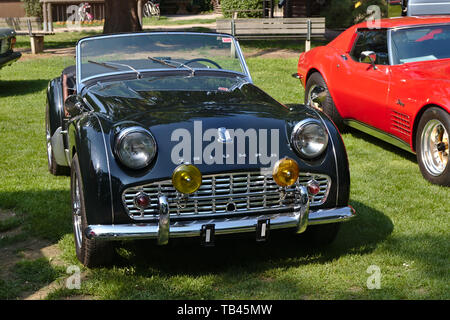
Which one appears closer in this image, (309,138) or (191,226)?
(191,226)

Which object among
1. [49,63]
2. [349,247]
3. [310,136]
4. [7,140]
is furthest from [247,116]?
[49,63]

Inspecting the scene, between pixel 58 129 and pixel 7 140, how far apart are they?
2.71m

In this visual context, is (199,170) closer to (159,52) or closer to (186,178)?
(186,178)

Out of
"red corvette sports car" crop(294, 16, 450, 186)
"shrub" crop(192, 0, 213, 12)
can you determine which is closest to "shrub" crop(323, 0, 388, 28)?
"red corvette sports car" crop(294, 16, 450, 186)

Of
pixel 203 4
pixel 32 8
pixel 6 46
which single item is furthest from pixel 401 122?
pixel 203 4

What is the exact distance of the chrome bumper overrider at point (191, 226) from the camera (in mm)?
3633

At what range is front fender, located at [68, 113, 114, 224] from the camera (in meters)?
3.68

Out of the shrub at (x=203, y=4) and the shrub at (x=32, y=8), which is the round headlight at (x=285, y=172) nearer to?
the shrub at (x=32, y=8)

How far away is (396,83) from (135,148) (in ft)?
11.9

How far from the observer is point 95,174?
3.72 m

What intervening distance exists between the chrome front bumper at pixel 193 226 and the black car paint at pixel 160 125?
79 millimetres

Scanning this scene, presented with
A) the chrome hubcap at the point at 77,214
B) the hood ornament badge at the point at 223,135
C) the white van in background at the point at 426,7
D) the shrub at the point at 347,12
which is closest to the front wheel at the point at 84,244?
the chrome hubcap at the point at 77,214

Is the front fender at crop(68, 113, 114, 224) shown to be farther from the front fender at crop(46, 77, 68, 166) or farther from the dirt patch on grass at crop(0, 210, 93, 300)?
the front fender at crop(46, 77, 68, 166)

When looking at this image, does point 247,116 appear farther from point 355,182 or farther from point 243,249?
point 355,182
